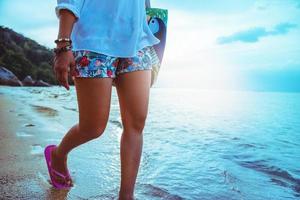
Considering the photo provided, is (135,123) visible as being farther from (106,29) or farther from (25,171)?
(25,171)

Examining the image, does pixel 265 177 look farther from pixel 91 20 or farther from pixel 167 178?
pixel 91 20

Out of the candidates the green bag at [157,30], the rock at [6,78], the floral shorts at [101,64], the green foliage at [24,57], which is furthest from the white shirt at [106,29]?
the green foliage at [24,57]

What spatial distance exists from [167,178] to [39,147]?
146 centimetres

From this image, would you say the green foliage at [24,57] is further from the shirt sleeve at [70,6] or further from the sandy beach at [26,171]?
the shirt sleeve at [70,6]

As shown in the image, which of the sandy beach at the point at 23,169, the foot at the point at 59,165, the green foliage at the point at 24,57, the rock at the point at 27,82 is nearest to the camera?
the sandy beach at the point at 23,169

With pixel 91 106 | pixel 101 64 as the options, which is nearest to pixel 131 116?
pixel 91 106

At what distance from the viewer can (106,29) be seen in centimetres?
193

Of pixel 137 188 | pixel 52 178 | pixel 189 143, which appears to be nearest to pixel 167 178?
pixel 137 188

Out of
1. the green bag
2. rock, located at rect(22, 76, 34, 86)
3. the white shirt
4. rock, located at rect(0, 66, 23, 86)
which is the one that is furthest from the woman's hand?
rock, located at rect(22, 76, 34, 86)

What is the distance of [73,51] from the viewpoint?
1.94 meters

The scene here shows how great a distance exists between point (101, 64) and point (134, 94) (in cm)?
27

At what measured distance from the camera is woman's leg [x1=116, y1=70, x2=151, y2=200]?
2.00 m

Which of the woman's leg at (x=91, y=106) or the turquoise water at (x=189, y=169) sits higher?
the woman's leg at (x=91, y=106)

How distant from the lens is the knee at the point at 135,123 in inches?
81.6
